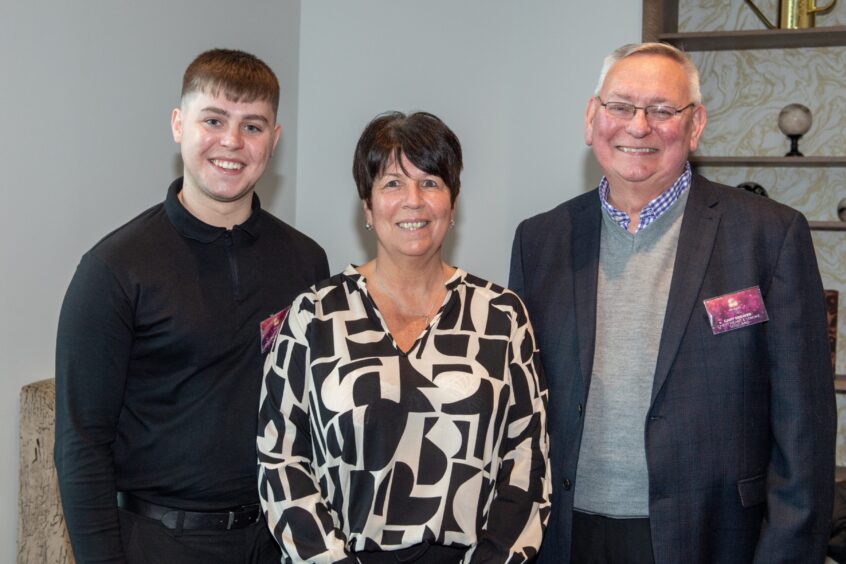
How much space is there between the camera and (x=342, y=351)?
1.91 meters

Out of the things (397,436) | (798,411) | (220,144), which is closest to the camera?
(397,436)

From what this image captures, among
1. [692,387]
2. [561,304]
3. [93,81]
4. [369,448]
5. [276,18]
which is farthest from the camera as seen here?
[276,18]

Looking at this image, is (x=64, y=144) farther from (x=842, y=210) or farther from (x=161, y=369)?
(x=842, y=210)

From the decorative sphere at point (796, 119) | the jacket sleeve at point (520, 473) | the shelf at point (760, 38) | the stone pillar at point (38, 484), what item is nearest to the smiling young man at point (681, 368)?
the jacket sleeve at point (520, 473)

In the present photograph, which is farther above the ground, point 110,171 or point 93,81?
point 93,81

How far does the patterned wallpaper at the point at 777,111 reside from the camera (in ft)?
13.5

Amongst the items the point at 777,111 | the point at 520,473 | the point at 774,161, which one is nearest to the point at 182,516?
the point at 520,473

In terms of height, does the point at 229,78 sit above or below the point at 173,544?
above

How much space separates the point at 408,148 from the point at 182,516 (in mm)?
953

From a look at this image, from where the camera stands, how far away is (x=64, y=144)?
2760mm

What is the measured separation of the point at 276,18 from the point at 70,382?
267 centimetres

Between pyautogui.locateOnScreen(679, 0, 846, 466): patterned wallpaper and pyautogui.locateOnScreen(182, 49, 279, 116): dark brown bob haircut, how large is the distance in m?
2.73

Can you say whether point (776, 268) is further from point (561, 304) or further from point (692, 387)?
point (561, 304)

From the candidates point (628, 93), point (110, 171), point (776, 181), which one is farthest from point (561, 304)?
point (776, 181)
